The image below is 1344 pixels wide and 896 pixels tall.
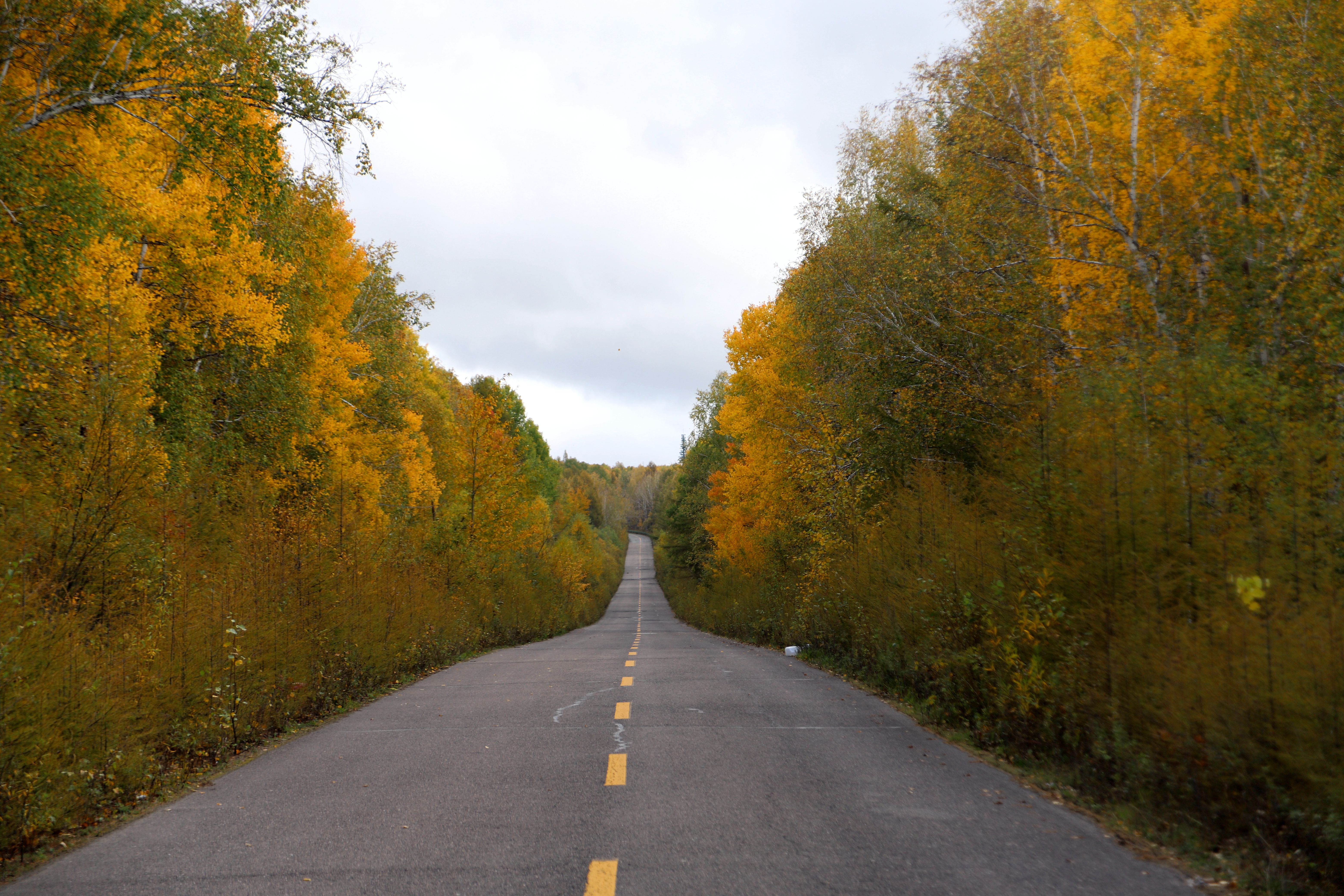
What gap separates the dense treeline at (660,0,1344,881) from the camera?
207 inches

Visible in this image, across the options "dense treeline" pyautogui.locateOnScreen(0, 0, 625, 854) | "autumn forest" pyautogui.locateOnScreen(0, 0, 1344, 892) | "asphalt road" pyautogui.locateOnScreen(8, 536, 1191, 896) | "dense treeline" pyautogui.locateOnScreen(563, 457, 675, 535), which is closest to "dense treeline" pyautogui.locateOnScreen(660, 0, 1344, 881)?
"autumn forest" pyautogui.locateOnScreen(0, 0, 1344, 892)

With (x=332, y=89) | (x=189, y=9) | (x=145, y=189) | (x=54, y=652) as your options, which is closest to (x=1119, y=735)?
(x=54, y=652)

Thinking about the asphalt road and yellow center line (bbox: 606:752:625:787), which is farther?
yellow center line (bbox: 606:752:625:787)

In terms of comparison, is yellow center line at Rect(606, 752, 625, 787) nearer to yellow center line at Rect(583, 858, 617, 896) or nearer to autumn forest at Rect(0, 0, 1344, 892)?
yellow center line at Rect(583, 858, 617, 896)

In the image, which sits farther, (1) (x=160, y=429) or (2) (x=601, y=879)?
(1) (x=160, y=429)

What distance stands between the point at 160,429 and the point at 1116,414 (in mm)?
16502

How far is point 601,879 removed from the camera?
4.39 metres

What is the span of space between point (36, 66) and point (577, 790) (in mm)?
11666

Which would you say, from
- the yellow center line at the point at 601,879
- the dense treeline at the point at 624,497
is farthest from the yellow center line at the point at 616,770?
the dense treeline at the point at 624,497

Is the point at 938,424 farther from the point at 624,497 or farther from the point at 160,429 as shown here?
the point at 624,497

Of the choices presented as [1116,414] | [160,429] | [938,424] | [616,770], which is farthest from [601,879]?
[160,429]

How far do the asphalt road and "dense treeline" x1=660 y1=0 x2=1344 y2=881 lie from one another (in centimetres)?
93

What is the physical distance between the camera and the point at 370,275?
2908 centimetres

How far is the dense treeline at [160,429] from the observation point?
6719 millimetres
